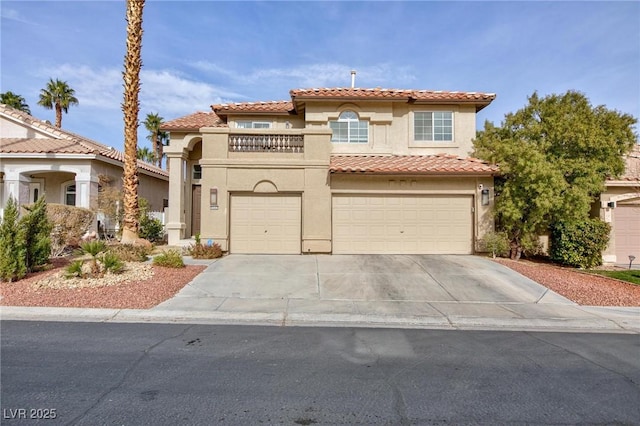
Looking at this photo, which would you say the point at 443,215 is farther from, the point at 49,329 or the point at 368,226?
the point at 49,329

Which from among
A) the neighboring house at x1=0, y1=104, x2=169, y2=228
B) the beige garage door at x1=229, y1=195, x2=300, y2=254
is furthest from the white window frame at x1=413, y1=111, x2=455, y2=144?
the neighboring house at x1=0, y1=104, x2=169, y2=228

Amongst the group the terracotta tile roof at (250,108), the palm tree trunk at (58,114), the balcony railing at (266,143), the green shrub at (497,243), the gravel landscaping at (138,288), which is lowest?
the gravel landscaping at (138,288)

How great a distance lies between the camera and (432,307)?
8.47 m

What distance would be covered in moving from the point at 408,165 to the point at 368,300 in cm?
731

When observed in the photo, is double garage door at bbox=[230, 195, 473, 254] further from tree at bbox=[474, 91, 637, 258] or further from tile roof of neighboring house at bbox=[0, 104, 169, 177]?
tile roof of neighboring house at bbox=[0, 104, 169, 177]

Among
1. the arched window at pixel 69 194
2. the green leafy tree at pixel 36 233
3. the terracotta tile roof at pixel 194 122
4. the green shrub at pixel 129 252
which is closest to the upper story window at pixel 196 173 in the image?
the terracotta tile roof at pixel 194 122

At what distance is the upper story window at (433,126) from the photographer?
17125 millimetres

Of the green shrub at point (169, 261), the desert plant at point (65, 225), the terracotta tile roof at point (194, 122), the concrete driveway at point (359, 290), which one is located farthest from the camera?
the terracotta tile roof at point (194, 122)

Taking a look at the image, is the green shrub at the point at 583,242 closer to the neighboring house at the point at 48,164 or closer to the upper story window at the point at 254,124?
the upper story window at the point at 254,124

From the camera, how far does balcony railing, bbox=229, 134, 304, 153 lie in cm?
1448

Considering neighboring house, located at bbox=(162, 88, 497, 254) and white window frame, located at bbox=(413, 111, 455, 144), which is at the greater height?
white window frame, located at bbox=(413, 111, 455, 144)

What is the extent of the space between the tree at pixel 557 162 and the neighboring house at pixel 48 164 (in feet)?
58.7

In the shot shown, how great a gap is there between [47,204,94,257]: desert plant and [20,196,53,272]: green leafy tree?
1.95 metres

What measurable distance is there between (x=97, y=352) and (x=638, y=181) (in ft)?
62.5
